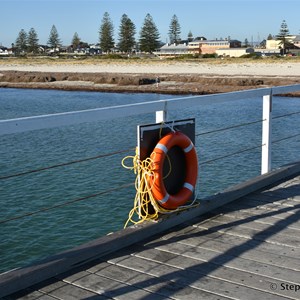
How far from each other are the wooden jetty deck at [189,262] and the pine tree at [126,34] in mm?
81979

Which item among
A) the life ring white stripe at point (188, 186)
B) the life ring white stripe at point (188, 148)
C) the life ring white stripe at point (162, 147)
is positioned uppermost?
the life ring white stripe at point (162, 147)

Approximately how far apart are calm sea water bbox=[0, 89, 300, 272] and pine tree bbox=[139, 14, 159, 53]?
209ft

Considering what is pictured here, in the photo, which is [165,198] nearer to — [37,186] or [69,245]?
[69,245]

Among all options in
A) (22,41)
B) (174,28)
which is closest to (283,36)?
(174,28)

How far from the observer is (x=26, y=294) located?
A: 8.96 ft

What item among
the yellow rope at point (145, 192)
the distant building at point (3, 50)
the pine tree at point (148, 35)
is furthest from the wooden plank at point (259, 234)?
the distant building at point (3, 50)

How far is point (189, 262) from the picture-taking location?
10.3 ft

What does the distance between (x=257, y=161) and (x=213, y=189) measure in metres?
2.82

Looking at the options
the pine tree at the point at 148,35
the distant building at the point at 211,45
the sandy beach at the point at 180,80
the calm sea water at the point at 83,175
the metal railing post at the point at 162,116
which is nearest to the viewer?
the metal railing post at the point at 162,116

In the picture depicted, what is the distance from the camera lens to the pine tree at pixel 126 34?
83.8m

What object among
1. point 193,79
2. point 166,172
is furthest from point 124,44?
point 166,172

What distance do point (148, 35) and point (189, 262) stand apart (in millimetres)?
81577

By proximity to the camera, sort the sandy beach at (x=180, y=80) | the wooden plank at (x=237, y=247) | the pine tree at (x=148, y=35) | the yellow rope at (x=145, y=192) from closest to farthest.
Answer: the wooden plank at (x=237, y=247) < the yellow rope at (x=145, y=192) < the sandy beach at (x=180, y=80) < the pine tree at (x=148, y=35)

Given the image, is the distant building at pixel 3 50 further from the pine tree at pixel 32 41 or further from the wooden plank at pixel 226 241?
the wooden plank at pixel 226 241
